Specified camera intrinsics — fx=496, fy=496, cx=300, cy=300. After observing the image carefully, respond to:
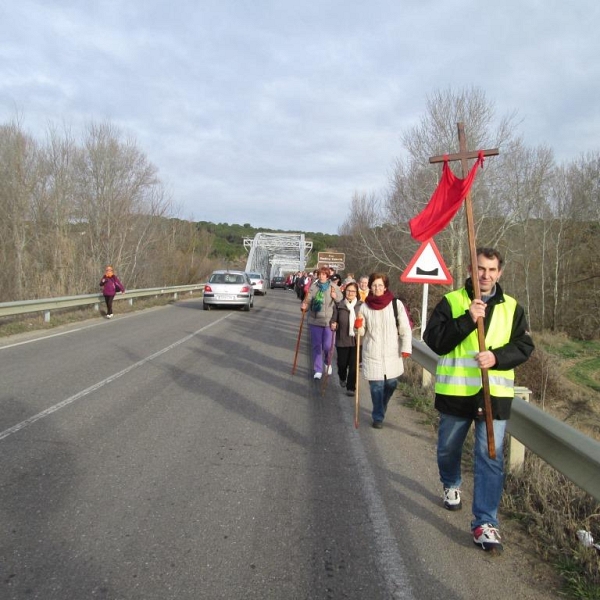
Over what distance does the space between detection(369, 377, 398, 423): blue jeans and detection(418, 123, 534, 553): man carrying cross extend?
83.8 inches

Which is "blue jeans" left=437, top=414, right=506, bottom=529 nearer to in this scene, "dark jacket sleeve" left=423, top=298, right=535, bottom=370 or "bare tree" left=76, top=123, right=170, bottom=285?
"dark jacket sleeve" left=423, top=298, right=535, bottom=370

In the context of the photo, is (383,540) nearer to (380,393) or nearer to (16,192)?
(380,393)

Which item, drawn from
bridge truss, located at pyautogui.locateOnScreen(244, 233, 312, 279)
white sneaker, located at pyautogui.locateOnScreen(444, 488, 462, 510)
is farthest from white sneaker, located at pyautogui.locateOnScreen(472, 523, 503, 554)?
bridge truss, located at pyautogui.locateOnScreen(244, 233, 312, 279)

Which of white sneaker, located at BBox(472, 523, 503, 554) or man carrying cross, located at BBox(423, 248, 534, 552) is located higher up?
man carrying cross, located at BBox(423, 248, 534, 552)

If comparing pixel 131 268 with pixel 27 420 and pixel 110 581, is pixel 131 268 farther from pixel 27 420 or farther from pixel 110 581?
pixel 110 581

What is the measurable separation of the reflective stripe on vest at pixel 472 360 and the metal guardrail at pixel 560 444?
489 mm

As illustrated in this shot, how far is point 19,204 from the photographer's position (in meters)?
21.6

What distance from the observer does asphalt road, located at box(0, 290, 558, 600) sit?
8.93 feet

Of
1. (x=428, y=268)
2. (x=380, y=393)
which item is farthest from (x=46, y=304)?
(x=380, y=393)

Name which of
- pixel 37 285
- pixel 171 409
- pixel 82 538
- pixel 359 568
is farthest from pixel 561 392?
pixel 37 285

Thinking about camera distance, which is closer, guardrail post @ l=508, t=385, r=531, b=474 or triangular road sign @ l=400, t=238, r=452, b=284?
guardrail post @ l=508, t=385, r=531, b=474

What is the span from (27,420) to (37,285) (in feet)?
52.4

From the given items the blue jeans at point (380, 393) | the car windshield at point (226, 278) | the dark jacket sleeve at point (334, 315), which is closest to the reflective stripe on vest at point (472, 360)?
the blue jeans at point (380, 393)

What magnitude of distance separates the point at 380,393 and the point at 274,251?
81638 mm
